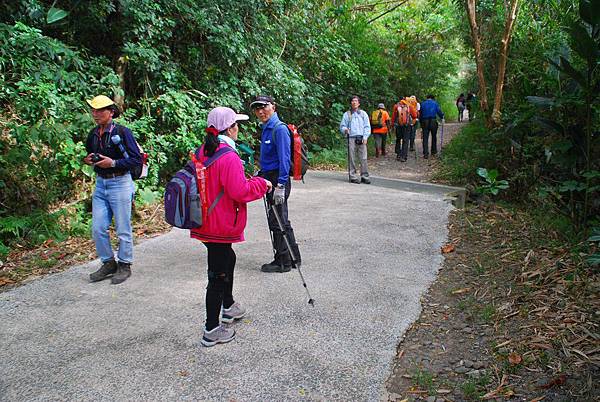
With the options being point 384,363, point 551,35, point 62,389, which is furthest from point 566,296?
point 551,35

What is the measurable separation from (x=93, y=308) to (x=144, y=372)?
1.32 metres

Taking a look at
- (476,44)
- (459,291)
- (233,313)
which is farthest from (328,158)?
(233,313)

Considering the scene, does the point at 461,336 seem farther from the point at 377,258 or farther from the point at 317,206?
the point at 317,206

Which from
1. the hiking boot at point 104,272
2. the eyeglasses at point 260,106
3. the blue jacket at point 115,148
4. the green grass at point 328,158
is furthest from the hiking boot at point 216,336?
the green grass at point 328,158

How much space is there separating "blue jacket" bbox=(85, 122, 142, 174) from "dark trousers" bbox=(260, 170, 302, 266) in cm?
127

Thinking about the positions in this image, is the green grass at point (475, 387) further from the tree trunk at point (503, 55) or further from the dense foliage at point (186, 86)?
the tree trunk at point (503, 55)

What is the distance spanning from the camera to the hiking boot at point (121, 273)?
196 inches

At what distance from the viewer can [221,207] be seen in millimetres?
3547

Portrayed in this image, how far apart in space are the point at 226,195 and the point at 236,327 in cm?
116

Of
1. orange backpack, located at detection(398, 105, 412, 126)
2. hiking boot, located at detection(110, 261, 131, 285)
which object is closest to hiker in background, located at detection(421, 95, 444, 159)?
orange backpack, located at detection(398, 105, 412, 126)

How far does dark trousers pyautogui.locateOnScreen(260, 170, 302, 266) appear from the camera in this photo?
4980 mm

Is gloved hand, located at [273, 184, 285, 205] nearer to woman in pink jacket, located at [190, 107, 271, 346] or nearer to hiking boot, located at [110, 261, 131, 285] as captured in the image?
woman in pink jacket, located at [190, 107, 271, 346]

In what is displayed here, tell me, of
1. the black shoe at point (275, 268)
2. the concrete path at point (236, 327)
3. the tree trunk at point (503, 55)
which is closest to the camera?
the concrete path at point (236, 327)

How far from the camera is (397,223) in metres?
7.37
